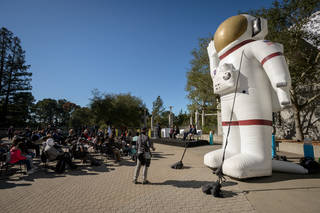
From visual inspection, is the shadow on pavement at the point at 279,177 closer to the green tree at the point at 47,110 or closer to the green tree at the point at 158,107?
the green tree at the point at 158,107

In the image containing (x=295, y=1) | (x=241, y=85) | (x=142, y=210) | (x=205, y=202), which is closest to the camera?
(x=142, y=210)

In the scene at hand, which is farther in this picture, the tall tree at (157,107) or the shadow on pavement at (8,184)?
the tall tree at (157,107)

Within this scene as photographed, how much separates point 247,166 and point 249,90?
2.13 meters

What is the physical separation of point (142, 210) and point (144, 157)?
1602mm

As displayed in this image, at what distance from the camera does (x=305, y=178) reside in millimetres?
4832

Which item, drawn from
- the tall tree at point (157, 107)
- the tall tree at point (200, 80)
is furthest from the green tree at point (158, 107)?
the tall tree at point (200, 80)

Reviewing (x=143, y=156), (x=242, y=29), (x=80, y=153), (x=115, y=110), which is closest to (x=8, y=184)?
(x=80, y=153)

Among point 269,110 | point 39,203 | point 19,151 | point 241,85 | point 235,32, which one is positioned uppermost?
point 235,32

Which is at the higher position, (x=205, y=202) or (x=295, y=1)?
(x=295, y=1)

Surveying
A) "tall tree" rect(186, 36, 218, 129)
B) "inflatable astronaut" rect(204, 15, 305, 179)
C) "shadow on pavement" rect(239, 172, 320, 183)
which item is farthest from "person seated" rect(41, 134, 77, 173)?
"tall tree" rect(186, 36, 218, 129)

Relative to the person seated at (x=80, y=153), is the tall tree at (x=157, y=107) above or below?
above

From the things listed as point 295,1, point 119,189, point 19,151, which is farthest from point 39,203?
point 295,1

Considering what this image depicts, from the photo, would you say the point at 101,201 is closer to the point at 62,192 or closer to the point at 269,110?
the point at 62,192

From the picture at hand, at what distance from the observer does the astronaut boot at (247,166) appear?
427 cm
